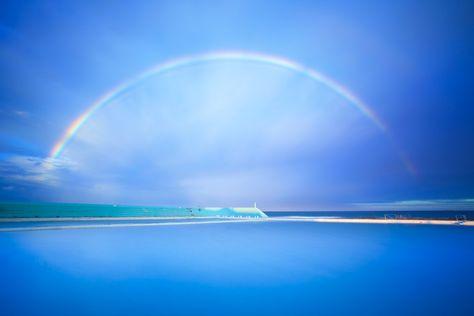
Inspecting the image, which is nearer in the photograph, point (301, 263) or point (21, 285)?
point (21, 285)

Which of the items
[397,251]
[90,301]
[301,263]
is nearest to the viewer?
[90,301]

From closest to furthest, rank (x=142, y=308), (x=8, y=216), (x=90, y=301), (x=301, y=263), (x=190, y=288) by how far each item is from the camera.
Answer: (x=142, y=308), (x=90, y=301), (x=190, y=288), (x=301, y=263), (x=8, y=216)

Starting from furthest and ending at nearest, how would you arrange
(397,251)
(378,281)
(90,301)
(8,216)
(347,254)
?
(8,216) → (397,251) → (347,254) → (378,281) → (90,301)

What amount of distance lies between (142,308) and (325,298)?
4.17 meters

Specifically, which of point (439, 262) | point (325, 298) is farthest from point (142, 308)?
point (439, 262)

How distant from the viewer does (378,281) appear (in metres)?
7.69

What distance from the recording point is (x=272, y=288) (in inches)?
275

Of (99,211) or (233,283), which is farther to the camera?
(99,211)

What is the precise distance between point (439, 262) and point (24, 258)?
17.5 m

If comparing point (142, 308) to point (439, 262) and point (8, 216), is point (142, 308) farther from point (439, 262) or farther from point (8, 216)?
point (8, 216)

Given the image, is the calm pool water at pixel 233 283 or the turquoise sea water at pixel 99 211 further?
the turquoise sea water at pixel 99 211

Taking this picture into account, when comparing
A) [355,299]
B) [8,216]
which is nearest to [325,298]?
[355,299]

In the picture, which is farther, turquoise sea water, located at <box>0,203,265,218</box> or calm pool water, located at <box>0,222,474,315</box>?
turquoise sea water, located at <box>0,203,265,218</box>

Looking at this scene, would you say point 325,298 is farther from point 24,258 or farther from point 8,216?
point 8,216
